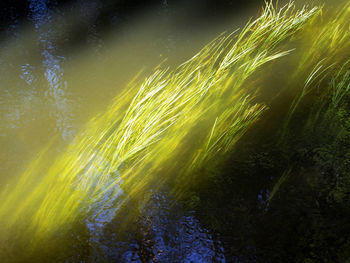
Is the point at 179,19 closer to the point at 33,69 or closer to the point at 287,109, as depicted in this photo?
the point at 33,69

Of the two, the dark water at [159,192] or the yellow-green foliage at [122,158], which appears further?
A: the yellow-green foliage at [122,158]

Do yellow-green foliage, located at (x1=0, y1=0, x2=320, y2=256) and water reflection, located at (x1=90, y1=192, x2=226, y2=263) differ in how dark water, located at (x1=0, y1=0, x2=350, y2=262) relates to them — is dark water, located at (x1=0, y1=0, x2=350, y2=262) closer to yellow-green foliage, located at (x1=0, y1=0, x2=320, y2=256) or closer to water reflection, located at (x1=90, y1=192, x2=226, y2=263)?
water reflection, located at (x1=90, y1=192, x2=226, y2=263)

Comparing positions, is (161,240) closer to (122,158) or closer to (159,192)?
(159,192)

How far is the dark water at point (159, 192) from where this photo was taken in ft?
3.91

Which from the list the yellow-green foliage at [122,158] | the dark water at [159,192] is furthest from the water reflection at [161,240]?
the yellow-green foliage at [122,158]

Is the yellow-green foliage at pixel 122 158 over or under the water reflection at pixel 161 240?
over

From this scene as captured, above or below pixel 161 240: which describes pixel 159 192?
above

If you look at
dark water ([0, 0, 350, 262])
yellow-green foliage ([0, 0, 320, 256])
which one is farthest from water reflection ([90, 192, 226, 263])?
yellow-green foliage ([0, 0, 320, 256])

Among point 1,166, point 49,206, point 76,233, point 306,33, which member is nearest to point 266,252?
point 76,233

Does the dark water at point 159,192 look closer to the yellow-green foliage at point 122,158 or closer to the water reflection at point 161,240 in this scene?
the water reflection at point 161,240

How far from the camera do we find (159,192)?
144cm

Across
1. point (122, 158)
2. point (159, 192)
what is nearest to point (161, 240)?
point (159, 192)

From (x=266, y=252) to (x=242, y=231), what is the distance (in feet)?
0.41

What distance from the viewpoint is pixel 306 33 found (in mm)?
2506
